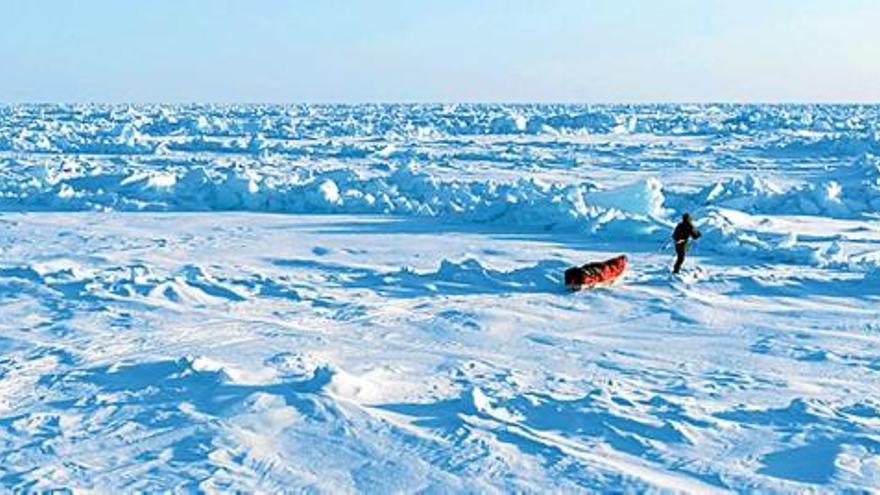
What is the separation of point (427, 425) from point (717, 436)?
66.7 inches

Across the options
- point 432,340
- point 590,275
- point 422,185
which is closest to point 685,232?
point 590,275

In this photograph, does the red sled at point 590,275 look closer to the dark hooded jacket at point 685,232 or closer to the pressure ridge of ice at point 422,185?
the dark hooded jacket at point 685,232

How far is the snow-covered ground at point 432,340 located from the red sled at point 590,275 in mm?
132

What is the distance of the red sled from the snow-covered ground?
0.13m

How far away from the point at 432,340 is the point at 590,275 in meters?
2.41

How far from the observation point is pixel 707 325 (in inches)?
357

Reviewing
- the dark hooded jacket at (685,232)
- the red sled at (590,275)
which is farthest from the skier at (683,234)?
the red sled at (590,275)

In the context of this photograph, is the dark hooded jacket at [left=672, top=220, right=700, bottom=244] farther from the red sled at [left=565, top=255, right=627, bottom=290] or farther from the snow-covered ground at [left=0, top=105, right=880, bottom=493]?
the red sled at [left=565, top=255, right=627, bottom=290]

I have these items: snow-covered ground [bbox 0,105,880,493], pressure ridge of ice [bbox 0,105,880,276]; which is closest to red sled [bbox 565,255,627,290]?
snow-covered ground [bbox 0,105,880,493]

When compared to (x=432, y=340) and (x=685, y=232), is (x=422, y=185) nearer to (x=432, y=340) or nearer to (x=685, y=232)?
(x=685, y=232)

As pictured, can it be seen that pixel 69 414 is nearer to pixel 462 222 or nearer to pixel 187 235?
pixel 187 235

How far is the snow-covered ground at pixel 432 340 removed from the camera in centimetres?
567

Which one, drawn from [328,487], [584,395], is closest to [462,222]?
[584,395]

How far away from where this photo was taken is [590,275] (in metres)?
10.2
